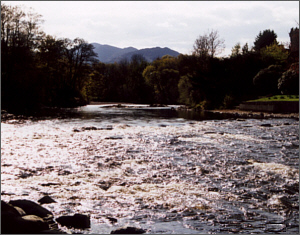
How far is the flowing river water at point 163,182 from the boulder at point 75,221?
0.18 metres

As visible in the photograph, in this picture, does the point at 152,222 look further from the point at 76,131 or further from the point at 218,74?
the point at 218,74

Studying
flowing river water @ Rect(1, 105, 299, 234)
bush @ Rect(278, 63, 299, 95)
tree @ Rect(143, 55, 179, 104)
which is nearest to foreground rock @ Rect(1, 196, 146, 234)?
flowing river water @ Rect(1, 105, 299, 234)

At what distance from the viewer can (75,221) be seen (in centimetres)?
682

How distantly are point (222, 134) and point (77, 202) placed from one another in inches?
632

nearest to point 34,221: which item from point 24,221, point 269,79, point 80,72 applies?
point 24,221

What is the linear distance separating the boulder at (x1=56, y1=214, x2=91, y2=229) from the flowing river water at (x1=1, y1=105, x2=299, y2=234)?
0.58 ft

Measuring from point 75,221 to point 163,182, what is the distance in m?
4.05

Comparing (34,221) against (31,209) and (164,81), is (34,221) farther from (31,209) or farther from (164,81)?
(164,81)

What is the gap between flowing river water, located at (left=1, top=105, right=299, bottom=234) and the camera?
7340 millimetres

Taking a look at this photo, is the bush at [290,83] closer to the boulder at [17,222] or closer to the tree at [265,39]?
the boulder at [17,222]

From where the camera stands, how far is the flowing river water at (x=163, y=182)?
7340mm

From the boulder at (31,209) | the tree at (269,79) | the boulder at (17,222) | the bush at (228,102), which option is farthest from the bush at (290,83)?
the boulder at (17,222)

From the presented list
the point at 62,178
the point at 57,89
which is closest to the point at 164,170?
the point at 62,178

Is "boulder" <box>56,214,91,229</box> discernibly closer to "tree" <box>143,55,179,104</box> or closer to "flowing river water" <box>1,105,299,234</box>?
"flowing river water" <box>1,105,299,234</box>
